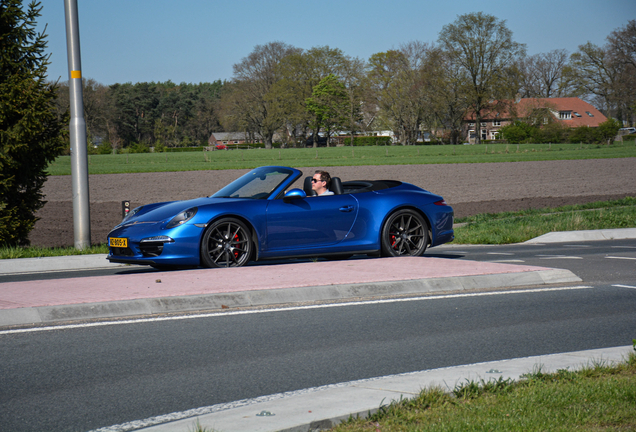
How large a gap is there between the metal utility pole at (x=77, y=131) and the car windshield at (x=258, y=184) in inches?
143

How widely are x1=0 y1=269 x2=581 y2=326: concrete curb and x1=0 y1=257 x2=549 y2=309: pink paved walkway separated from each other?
0.08m

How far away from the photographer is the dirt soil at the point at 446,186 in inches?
838

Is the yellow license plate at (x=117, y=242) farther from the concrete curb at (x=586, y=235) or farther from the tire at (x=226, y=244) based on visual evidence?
the concrete curb at (x=586, y=235)

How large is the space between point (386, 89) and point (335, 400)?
96.8 m

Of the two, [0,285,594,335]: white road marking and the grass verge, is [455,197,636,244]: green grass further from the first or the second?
[0,285,594,335]: white road marking

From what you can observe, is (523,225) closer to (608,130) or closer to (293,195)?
(293,195)

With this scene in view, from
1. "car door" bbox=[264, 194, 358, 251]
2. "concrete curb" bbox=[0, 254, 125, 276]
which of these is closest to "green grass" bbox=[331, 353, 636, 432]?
"car door" bbox=[264, 194, 358, 251]

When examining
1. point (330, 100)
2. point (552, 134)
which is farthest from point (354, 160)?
point (330, 100)

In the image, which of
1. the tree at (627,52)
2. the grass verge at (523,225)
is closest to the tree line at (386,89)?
the tree at (627,52)

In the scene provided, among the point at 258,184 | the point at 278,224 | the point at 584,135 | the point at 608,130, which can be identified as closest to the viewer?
the point at 278,224

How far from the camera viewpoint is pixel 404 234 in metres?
9.79

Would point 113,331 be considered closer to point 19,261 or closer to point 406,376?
point 406,376

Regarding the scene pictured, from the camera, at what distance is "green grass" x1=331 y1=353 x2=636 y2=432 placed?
3297mm

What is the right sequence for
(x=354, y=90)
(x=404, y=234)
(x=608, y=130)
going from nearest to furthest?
(x=404, y=234), (x=608, y=130), (x=354, y=90)
